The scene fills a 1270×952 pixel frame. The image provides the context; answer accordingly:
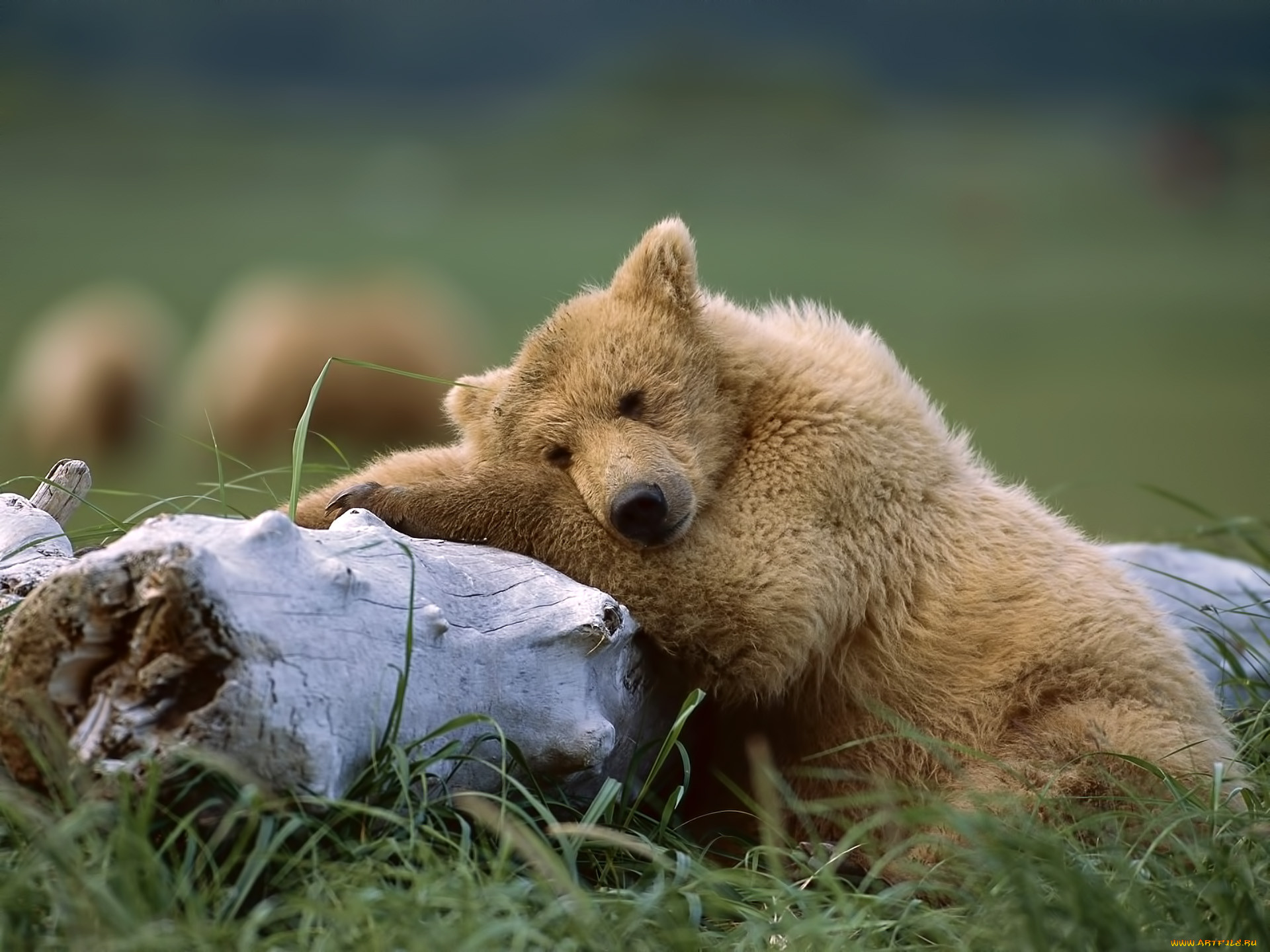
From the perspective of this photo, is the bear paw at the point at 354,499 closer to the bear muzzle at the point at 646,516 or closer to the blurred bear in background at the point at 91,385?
the bear muzzle at the point at 646,516

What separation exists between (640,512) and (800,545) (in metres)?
0.53

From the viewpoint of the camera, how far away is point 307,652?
312 cm

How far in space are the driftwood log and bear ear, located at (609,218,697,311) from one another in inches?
42.5

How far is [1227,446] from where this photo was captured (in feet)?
65.2

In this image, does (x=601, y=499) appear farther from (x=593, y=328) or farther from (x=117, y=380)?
(x=117, y=380)

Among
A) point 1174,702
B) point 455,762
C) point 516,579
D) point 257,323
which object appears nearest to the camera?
point 455,762

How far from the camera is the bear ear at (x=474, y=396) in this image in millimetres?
4516

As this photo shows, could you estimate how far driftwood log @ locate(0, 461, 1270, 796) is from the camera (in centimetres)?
296

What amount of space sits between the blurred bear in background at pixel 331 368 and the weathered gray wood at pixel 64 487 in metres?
12.6

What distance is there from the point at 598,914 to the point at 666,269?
2.23 m

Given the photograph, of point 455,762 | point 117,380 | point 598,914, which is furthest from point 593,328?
point 117,380

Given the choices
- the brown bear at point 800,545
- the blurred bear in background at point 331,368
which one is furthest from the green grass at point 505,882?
the blurred bear in background at point 331,368

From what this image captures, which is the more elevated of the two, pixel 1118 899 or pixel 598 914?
pixel 1118 899

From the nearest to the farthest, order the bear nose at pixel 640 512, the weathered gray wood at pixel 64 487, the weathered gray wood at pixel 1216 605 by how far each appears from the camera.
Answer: the bear nose at pixel 640 512 < the weathered gray wood at pixel 64 487 < the weathered gray wood at pixel 1216 605
